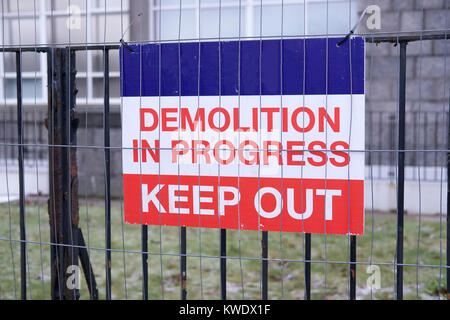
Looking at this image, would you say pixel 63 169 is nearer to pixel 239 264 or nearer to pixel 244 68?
pixel 244 68

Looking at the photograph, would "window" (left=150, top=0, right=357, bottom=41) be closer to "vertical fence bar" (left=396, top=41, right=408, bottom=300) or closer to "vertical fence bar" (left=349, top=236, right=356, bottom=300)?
"vertical fence bar" (left=396, top=41, right=408, bottom=300)

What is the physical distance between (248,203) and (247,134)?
13.1 inches

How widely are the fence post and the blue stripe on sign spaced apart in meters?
0.36

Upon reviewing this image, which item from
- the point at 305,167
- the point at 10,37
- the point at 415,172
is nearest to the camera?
the point at 305,167

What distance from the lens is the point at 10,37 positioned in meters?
8.64

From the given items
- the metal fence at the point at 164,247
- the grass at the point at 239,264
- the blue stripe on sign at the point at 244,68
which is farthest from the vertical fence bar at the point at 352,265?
the blue stripe on sign at the point at 244,68

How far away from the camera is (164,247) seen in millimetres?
5410

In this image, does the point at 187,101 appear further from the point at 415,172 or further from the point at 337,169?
the point at 415,172

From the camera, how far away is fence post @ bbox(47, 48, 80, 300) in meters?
2.60

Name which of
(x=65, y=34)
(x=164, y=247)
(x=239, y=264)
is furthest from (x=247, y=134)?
(x=65, y=34)

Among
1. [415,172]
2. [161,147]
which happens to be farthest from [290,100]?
[415,172]

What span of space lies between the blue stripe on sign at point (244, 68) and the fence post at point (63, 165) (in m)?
0.36
